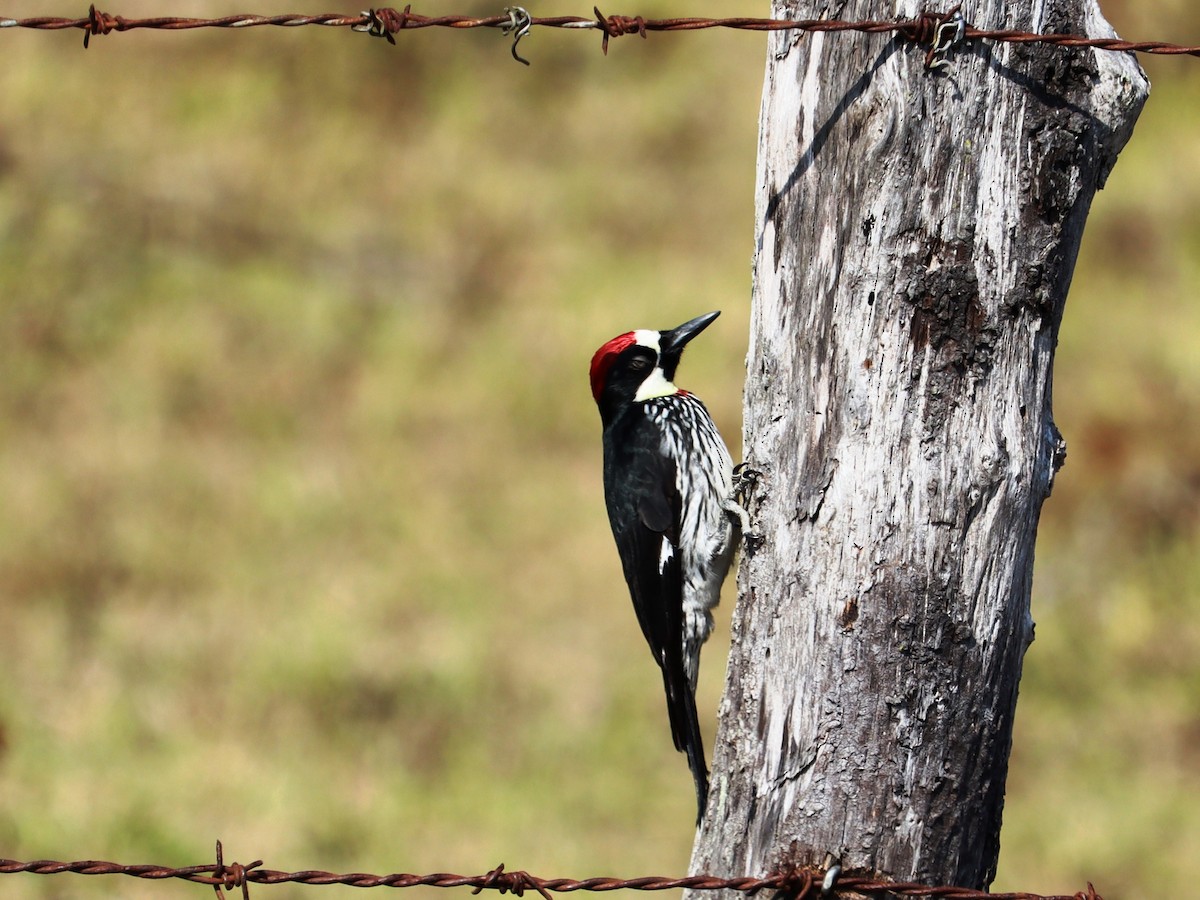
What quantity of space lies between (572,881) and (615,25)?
1.64 metres

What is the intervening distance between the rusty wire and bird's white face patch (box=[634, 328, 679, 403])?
6.12ft

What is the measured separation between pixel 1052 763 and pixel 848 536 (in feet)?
12.9

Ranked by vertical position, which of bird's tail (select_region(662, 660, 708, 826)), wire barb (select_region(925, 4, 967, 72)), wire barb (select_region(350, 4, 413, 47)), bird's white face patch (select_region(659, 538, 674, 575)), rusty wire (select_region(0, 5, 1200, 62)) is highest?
wire barb (select_region(350, 4, 413, 47))

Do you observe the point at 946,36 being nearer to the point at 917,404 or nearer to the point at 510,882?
the point at 917,404

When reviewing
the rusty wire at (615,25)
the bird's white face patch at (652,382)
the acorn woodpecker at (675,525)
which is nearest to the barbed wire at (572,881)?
the acorn woodpecker at (675,525)

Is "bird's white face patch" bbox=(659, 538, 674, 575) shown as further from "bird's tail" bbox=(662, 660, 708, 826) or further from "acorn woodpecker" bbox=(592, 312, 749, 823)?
"bird's tail" bbox=(662, 660, 708, 826)

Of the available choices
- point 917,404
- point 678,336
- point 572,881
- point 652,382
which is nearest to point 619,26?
point 917,404

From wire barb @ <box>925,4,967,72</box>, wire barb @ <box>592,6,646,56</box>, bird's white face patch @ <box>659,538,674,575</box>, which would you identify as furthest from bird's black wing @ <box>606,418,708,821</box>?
wire barb @ <box>925,4,967,72</box>

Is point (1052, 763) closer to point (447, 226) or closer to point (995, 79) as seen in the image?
point (995, 79)

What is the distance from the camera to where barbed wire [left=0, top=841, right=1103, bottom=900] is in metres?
2.35

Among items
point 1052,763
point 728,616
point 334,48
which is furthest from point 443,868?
point 334,48

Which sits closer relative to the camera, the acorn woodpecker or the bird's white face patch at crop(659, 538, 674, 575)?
the acorn woodpecker

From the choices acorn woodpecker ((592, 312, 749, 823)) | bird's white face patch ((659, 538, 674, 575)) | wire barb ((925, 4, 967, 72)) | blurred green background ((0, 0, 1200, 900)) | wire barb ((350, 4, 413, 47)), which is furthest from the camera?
blurred green background ((0, 0, 1200, 900))

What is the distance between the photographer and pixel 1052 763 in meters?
5.80
